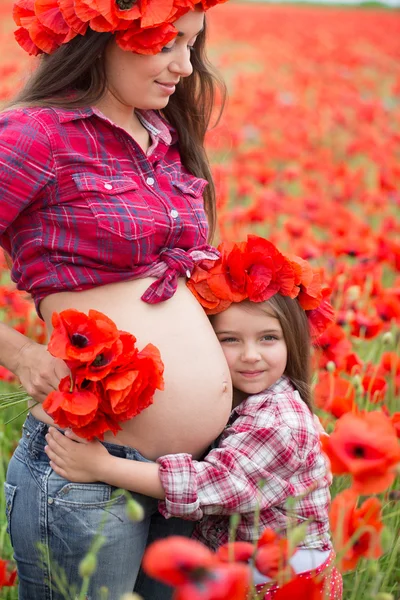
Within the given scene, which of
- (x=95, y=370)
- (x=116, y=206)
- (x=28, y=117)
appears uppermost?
(x=28, y=117)

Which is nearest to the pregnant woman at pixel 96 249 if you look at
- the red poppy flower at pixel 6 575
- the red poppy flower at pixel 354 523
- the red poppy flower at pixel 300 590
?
the red poppy flower at pixel 6 575

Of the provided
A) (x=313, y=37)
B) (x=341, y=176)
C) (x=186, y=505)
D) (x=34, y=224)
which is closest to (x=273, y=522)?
(x=186, y=505)

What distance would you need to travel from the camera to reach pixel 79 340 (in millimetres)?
1542

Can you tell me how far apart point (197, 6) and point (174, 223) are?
441 mm

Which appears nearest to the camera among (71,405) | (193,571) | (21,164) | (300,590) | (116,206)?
(193,571)

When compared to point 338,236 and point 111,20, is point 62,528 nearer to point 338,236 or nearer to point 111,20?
point 111,20

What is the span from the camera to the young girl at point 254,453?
1.71m

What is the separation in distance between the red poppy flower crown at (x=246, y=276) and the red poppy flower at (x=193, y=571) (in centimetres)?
91

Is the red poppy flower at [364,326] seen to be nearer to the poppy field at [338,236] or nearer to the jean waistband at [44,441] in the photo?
the poppy field at [338,236]

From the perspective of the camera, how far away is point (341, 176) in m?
5.44

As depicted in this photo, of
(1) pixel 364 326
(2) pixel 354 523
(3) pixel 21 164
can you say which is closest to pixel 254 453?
(2) pixel 354 523

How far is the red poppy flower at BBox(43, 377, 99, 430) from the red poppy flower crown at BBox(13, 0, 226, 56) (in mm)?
677

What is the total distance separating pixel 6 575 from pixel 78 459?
1.45 feet

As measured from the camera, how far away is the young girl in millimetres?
1707
